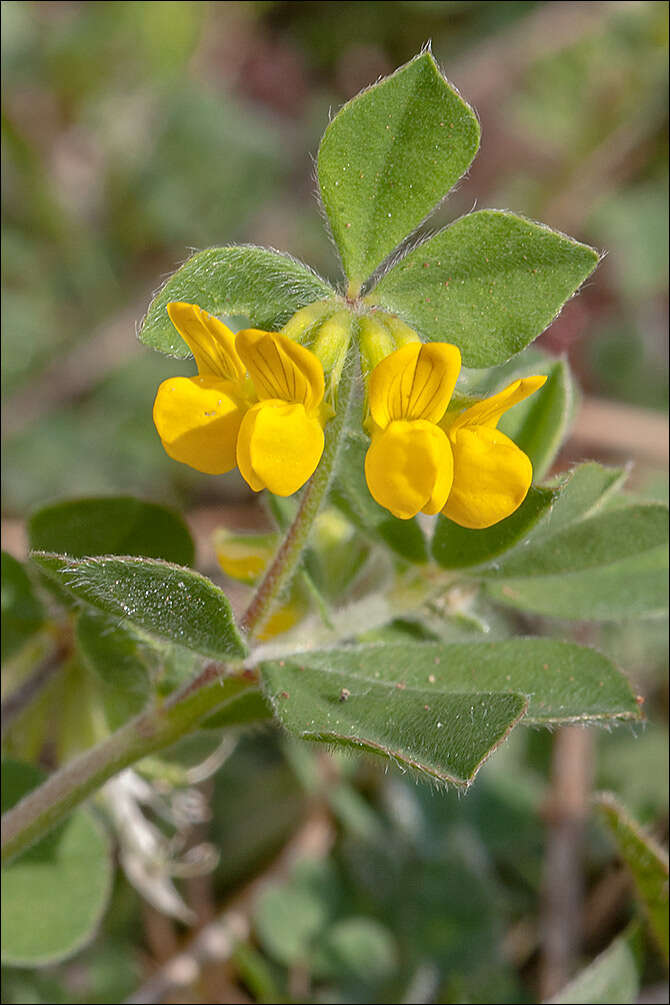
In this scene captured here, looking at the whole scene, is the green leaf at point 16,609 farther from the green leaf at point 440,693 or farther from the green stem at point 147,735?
the green leaf at point 440,693

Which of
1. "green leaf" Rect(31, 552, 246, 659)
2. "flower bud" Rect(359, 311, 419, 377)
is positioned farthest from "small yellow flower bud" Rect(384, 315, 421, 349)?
"green leaf" Rect(31, 552, 246, 659)

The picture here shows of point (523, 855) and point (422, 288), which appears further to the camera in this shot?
point (523, 855)

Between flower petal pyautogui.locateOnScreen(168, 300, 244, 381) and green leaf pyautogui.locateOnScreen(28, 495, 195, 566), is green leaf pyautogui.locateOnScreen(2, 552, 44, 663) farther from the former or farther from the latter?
flower petal pyautogui.locateOnScreen(168, 300, 244, 381)

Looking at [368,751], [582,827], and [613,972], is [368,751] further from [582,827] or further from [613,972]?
[582,827]

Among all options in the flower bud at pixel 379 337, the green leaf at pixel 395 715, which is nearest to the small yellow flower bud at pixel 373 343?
the flower bud at pixel 379 337

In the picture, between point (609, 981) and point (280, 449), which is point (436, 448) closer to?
point (280, 449)

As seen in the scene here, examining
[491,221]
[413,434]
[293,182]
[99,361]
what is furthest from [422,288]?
[293,182]
